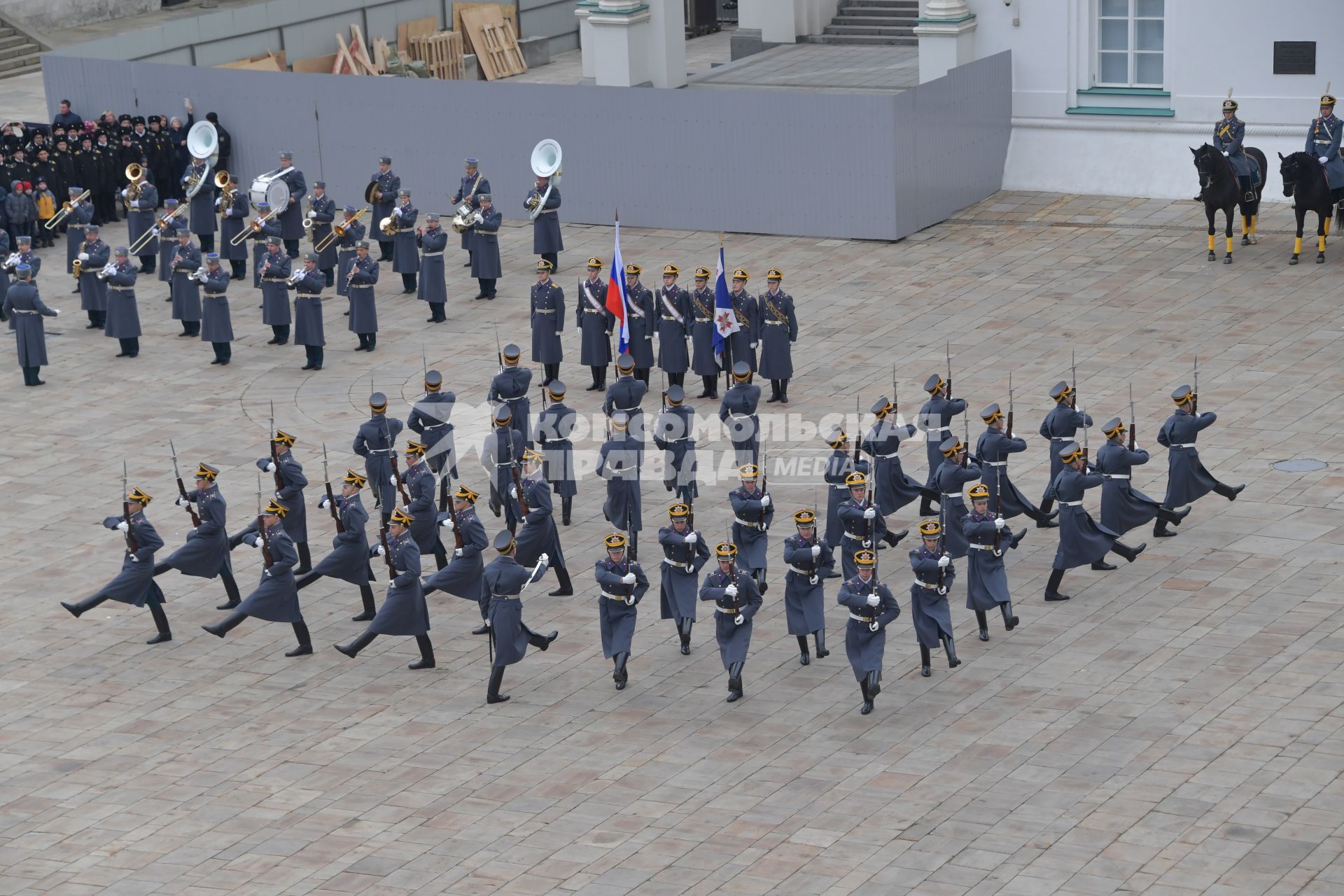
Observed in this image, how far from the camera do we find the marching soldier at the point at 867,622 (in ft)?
55.0

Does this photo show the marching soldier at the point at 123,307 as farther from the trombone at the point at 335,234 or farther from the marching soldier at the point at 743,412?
the marching soldier at the point at 743,412

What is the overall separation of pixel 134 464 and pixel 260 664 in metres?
5.65

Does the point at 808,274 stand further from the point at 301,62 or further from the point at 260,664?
the point at 301,62

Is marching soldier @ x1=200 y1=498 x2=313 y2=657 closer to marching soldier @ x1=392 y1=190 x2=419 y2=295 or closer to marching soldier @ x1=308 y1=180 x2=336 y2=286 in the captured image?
marching soldier @ x1=392 y1=190 x2=419 y2=295

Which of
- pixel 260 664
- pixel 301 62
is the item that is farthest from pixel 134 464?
pixel 301 62

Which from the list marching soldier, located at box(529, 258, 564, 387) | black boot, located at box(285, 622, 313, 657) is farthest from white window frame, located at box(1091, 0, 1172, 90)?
black boot, located at box(285, 622, 313, 657)

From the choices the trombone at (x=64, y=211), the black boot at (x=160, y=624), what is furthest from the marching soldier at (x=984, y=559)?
the trombone at (x=64, y=211)

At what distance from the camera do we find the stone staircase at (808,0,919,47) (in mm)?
37875

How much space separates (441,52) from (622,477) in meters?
24.7

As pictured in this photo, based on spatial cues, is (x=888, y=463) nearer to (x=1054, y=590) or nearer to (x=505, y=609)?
(x=1054, y=590)

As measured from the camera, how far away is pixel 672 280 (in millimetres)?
24609

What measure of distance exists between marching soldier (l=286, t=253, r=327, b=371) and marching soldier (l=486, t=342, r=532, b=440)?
4.80 metres

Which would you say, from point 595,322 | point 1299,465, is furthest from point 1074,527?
point 595,322

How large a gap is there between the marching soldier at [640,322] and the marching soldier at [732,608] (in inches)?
301
